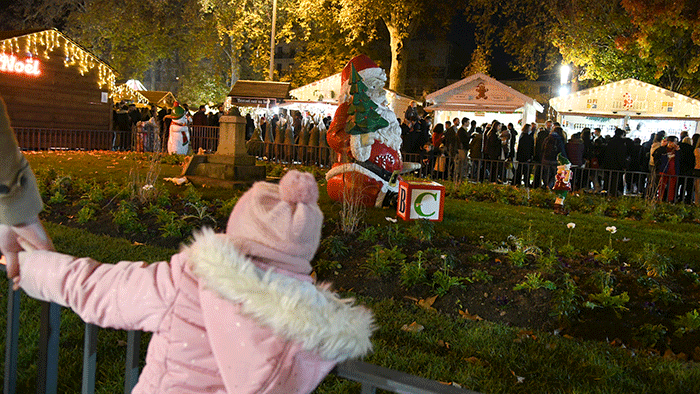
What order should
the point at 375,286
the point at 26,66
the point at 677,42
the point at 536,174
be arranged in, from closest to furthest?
the point at 375,286 → the point at 536,174 → the point at 26,66 → the point at 677,42

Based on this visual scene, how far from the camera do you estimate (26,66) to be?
2091 cm

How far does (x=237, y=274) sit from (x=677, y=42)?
29920 mm

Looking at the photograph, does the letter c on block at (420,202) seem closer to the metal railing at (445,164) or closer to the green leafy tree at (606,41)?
the metal railing at (445,164)

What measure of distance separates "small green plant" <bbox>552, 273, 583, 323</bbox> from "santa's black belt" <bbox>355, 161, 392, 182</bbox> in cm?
413

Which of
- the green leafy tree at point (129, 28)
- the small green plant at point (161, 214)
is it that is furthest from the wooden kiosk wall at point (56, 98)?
the green leafy tree at point (129, 28)

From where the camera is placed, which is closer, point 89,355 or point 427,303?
point 89,355

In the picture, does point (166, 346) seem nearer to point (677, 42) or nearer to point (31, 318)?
point (31, 318)

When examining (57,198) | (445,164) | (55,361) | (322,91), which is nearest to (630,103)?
(445,164)

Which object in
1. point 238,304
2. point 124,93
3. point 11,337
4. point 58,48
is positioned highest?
point 58,48

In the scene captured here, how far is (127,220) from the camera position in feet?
26.8

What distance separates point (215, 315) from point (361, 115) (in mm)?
7570

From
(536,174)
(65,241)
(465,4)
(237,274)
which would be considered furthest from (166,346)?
(465,4)

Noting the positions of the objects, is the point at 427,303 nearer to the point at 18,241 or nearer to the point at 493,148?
the point at 18,241

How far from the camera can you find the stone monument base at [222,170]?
12.1 metres
